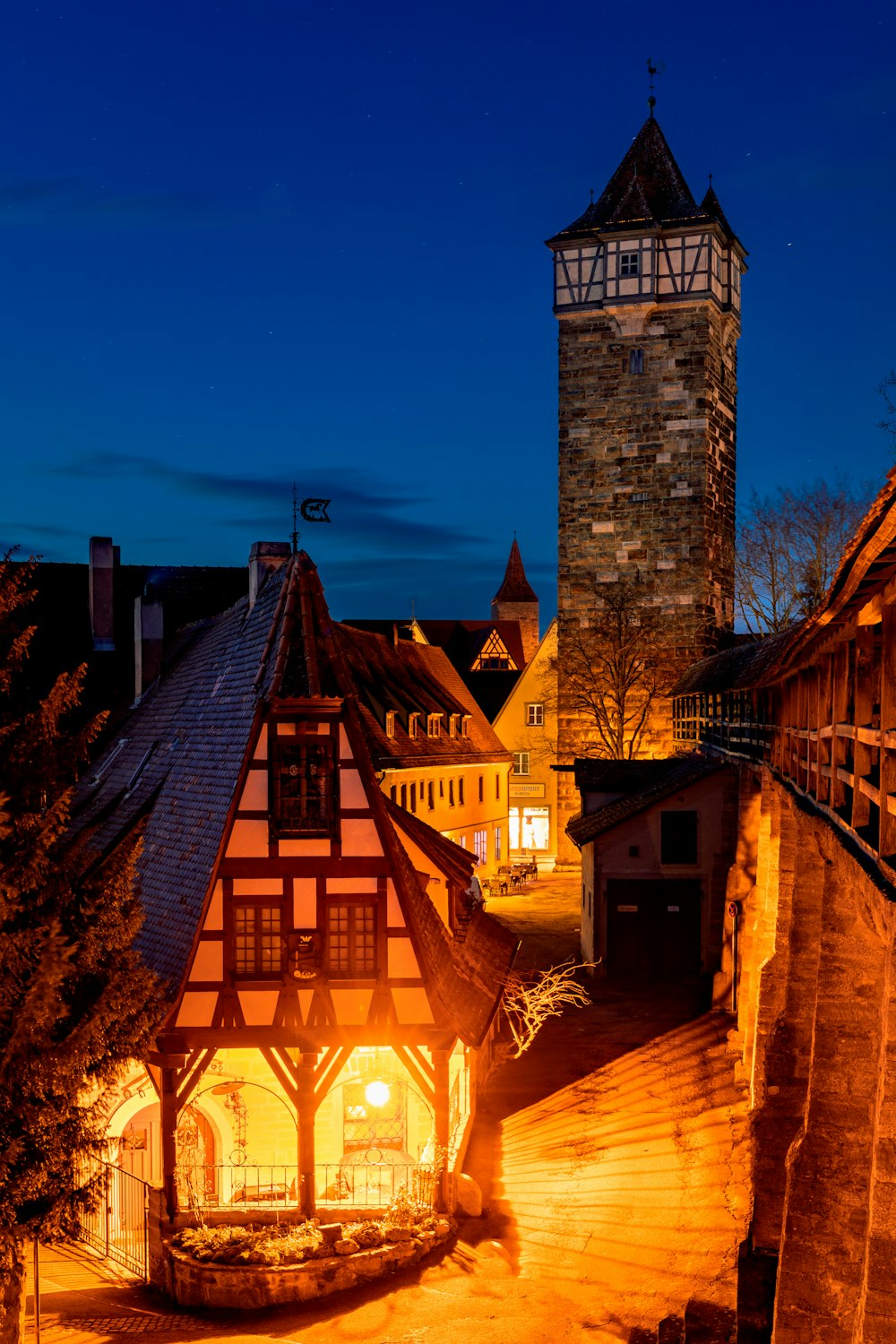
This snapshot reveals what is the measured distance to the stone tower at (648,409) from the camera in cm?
3881

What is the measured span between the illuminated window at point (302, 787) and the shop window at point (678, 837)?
507 inches

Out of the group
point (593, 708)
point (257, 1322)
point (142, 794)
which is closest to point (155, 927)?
point (142, 794)

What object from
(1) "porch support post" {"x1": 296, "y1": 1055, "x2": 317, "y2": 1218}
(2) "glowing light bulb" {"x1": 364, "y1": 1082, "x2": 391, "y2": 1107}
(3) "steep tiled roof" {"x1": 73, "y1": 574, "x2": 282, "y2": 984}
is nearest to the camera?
(1) "porch support post" {"x1": 296, "y1": 1055, "x2": 317, "y2": 1218}

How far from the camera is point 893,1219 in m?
6.42

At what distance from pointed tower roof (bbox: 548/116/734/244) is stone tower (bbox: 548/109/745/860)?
0.05 meters

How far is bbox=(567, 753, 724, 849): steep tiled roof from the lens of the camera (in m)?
25.5

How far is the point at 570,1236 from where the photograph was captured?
46.5ft

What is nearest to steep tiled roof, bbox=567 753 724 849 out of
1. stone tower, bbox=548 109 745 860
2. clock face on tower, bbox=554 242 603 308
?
stone tower, bbox=548 109 745 860

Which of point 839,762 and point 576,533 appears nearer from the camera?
point 839,762

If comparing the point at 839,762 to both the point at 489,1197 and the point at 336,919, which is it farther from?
the point at 489,1197

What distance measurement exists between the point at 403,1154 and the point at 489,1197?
1224mm

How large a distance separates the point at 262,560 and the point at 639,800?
1156 centimetres

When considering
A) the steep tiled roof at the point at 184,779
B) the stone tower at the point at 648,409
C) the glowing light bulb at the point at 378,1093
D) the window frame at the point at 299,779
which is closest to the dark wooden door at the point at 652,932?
the steep tiled roof at the point at 184,779

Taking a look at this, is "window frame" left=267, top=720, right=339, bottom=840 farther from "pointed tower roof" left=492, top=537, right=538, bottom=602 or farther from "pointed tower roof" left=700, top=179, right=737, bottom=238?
"pointed tower roof" left=492, top=537, right=538, bottom=602
